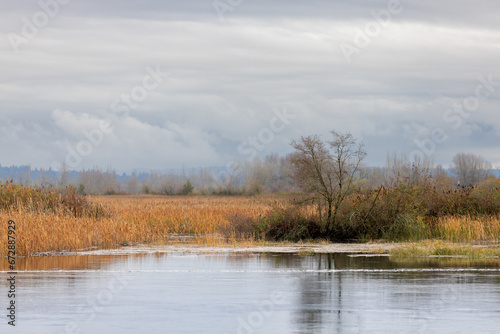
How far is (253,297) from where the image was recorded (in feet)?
49.1

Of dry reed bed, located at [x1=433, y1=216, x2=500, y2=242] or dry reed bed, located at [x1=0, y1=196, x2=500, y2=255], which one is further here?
dry reed bed, located at [x1=433, y1=216, x2=500, y2=242]

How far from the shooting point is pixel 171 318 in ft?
41.3

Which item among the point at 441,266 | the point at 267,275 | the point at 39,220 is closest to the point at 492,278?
the point at 441,266

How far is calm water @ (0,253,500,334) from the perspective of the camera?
470 inches

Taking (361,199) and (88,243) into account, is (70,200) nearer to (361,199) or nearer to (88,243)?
(88,243)

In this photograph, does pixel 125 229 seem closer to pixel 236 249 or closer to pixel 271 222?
pixel 236 249

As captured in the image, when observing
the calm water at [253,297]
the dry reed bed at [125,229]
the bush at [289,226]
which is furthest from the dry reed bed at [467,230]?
the calm water at [253,297]

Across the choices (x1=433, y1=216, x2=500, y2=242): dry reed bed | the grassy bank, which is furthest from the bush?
(x1=433, y1=216, x2=500, y2=242): dry reed bed

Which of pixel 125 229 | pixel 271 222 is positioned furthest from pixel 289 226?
pixel 125 229

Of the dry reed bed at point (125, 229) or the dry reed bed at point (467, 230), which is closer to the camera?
the dry reed bed at point (125, 229)

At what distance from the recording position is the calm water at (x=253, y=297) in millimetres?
11945

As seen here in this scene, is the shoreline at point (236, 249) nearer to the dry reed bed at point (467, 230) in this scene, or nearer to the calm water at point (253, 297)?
the calm water at point (253, 297)

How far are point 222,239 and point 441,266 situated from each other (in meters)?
12.0

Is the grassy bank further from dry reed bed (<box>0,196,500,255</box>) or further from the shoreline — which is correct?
the shoreline
